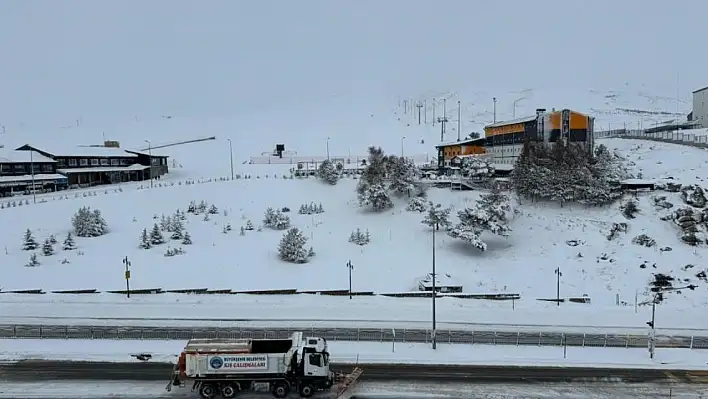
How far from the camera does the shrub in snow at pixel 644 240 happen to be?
41744mm

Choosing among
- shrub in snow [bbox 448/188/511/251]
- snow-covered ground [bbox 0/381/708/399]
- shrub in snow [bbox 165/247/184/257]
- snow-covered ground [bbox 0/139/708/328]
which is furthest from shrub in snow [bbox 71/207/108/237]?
shrub in snow [bbox 448/188/511/251]

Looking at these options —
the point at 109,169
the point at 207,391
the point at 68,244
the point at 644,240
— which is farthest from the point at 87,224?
the point at 644,240

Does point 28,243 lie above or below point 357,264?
above

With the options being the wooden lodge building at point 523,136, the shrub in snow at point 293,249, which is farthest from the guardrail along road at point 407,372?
the wooden lodge building at point 523,136

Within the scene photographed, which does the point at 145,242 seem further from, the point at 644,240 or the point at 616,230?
the point at 644,240

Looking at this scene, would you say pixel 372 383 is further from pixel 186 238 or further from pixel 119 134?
pixel 119 134

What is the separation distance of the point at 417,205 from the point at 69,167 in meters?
45.5

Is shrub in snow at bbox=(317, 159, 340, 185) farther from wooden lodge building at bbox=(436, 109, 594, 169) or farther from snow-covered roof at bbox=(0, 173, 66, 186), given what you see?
snow-covered roof at bbox=(0, 173, 66, 186)

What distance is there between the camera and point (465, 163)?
61188 millimetres

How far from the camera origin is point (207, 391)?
20719 millimetres

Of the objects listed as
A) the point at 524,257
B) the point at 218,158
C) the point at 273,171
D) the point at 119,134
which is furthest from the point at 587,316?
the point at 119,134

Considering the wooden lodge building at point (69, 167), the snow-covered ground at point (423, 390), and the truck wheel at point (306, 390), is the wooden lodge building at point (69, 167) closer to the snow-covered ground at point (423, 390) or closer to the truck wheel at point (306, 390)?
the snow-covered ground at point (423, 390)

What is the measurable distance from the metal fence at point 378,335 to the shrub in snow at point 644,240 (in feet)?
43.0

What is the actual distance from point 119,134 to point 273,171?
64.3 meters
